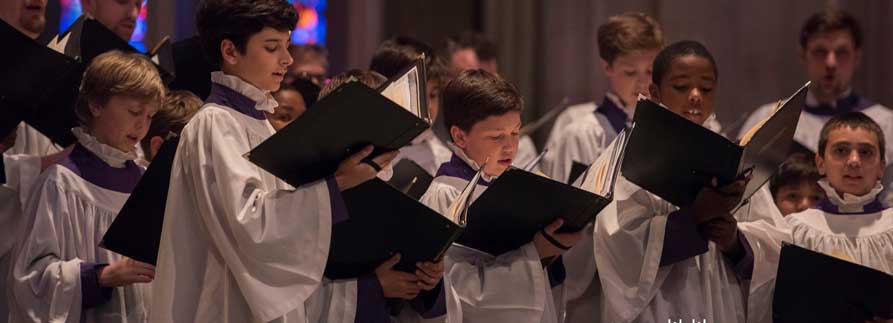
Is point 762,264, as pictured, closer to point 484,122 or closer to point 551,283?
point 551,283

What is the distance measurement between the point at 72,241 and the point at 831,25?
14.5ft

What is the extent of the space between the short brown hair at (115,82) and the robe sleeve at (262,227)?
694mm

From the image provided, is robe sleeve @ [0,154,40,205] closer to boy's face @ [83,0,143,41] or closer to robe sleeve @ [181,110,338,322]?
boy's face @ [83,0,143,41]

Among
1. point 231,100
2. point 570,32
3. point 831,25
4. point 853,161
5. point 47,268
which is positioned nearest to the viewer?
point 231,100

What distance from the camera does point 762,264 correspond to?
15.3 ft

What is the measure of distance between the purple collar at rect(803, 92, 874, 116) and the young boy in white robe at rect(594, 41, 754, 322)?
2258 mm

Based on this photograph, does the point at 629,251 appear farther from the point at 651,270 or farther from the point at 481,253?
the point at 481,253

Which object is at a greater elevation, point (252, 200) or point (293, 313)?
point (252, 200)

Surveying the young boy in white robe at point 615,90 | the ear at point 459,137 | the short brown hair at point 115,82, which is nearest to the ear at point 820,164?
the young boy in white robe at point 615,90

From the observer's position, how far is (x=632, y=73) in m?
6.01

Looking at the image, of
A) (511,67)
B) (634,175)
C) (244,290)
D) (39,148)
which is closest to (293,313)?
(244,290)

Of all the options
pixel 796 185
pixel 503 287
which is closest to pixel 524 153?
pixel 796 185

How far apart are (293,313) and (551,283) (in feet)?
3.88

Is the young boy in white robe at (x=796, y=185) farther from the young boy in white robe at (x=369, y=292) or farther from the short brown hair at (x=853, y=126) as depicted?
the young boy in white robe at (x=369, y=292)
